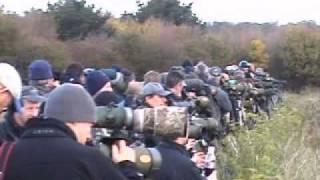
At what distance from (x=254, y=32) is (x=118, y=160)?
59.1 meters

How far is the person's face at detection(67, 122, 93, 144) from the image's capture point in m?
3.99

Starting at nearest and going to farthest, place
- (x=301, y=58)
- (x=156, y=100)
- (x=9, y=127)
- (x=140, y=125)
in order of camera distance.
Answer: (x=140, y=125) < (x=9, y=127) < (x=156, y=100) < (x=301, y=58)

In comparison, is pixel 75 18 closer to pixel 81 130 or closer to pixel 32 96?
pixel 32 96

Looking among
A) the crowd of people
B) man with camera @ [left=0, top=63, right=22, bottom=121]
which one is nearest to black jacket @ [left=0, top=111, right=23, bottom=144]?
the crowd of people

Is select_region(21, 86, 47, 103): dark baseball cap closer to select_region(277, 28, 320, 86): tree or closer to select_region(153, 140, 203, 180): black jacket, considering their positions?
select_region(153, 140, 203, 180): black jacket

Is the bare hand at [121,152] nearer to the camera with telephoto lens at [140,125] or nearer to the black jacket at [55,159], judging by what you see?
the camera with telephoto lens at [140,125]

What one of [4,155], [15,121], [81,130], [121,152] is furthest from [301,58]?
[4,155]

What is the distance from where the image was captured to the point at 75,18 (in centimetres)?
5128

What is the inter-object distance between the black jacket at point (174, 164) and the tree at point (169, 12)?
55.5 meters

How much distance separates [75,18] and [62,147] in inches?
1887

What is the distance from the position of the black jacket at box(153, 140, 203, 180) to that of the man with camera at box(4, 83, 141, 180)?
100cm

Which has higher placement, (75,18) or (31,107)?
(31,107)

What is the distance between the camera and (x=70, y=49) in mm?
40531

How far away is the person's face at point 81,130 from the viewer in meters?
3.99
